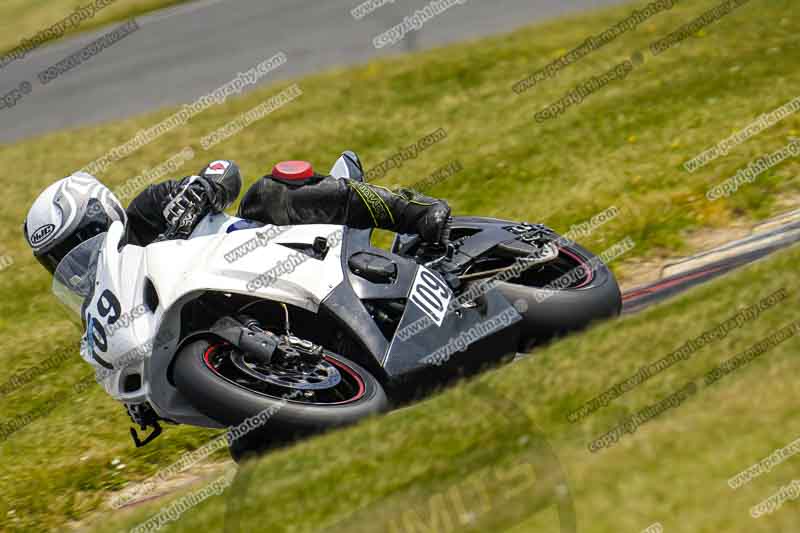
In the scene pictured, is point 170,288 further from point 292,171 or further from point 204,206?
point 292,171

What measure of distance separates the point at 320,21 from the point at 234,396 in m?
15.4

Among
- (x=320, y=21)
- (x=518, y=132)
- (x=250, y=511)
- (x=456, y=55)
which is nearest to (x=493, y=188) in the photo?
(x=518, y=132)

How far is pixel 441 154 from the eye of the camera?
555 inches

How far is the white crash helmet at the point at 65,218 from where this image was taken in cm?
736

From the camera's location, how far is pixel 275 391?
646 centimetres

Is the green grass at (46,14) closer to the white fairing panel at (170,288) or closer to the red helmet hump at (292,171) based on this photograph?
the red helmet hump at (292,171)

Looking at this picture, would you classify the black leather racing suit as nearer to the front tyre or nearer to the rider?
the rider

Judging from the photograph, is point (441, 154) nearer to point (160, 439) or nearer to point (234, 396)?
point (160, 439)

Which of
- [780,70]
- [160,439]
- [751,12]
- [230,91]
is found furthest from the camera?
[230,91]

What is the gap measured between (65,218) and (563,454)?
375cm

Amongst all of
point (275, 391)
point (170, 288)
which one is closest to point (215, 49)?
point (170, 288)

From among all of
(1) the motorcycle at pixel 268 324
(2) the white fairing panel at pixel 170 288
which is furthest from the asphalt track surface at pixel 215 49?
(2) the white fairing panel at pixel 170 288

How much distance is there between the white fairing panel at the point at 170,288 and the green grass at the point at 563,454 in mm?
768

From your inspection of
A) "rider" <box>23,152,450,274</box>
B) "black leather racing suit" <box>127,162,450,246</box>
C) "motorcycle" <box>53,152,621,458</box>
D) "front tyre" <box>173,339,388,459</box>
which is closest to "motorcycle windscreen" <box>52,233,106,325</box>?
"motorcycle" <box>53,152,621,458</box>
